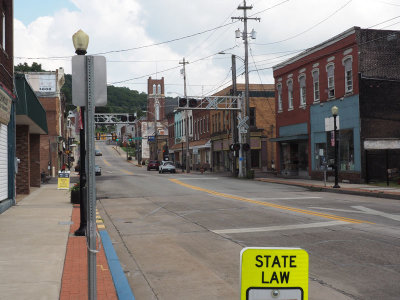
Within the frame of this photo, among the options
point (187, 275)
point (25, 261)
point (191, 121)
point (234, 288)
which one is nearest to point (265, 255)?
point (234, 288)

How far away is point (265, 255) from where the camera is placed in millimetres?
2871

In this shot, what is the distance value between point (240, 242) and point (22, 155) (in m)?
15.8

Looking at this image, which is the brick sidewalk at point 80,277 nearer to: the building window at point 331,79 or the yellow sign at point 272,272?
the yellow sign at point 272,272

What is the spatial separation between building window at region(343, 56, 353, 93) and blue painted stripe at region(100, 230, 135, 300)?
900 inches

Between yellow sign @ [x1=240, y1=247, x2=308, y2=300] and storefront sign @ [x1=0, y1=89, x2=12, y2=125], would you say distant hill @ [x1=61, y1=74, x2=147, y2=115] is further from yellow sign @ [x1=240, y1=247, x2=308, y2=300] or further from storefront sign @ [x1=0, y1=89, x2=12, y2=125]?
yellow sign @ [x1=240, y1=247, x2=308, y2=300]

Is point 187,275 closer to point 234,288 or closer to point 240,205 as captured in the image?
point 234,288

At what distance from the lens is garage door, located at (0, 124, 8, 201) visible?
1675 cm

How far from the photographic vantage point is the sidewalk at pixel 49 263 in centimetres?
636

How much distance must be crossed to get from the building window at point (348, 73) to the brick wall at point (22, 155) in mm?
18666

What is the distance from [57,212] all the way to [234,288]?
35.0ft

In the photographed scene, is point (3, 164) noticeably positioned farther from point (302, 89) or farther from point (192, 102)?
point (302, 89)

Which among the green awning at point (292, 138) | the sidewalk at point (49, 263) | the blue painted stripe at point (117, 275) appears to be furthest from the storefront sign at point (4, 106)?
the green awning at point (292, 138)

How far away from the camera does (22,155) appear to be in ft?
75.6

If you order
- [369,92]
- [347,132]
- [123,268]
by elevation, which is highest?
[369,92]
